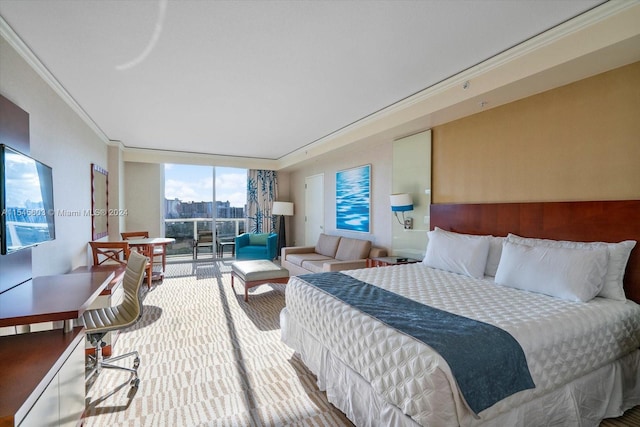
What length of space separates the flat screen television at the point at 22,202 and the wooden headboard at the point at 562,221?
12.4 feet

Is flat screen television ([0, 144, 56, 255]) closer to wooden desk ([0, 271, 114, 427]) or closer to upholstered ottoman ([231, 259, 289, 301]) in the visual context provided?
wooden desk ([0, 271, 114, 427])

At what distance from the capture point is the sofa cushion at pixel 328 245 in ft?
17.8

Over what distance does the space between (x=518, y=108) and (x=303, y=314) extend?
2.76m

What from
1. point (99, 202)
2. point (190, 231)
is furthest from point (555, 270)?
point (190, 231)

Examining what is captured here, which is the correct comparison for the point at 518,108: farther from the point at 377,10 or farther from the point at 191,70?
the point at 191,70

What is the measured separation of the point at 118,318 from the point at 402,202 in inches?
126

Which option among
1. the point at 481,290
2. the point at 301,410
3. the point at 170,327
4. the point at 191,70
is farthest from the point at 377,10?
the point at 170,327

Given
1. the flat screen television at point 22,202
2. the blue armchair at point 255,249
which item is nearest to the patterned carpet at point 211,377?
the flat screen television at point 22,202

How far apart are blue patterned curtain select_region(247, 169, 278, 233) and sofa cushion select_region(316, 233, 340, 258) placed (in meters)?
2.43

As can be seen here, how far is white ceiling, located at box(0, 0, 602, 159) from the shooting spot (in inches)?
74.9

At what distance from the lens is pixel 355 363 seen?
179 cm

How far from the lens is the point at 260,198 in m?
7.83

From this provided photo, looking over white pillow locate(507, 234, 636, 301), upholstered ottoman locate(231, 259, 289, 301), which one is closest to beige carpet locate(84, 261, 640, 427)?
upholstered ottoman locate(231, 259, 289, 301)

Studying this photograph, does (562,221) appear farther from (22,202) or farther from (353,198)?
(22,202)
